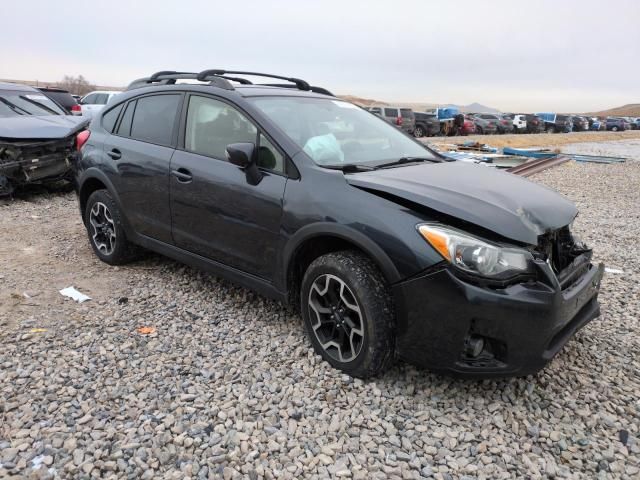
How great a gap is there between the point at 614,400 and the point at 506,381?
1.94ft

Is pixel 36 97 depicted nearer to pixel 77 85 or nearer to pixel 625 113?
pixel 77 85

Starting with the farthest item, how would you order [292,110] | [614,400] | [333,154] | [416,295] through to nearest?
[292,110], [333,154], [614,400], [416,295]

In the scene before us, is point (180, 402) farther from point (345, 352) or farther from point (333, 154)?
point (333, 154)

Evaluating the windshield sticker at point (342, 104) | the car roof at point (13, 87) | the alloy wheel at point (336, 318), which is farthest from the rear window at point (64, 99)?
the alloy wheel at point (336, 318)

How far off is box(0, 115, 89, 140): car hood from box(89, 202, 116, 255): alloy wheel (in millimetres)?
3320

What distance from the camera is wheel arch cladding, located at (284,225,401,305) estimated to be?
2.71 m

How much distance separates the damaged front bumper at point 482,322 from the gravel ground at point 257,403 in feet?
1.11

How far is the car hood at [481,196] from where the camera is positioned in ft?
8.69

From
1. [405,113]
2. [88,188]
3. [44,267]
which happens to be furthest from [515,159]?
[44,267]

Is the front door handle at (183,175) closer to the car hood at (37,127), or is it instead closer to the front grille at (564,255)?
the front grille at (564,255)

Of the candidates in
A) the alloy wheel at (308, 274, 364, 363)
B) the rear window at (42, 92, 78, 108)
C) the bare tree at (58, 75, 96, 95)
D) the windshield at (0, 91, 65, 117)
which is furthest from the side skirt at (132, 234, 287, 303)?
the bare tree at (58, 75, 96, 95)

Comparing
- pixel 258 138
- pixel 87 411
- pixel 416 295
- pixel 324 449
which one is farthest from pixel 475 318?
pixel 87 411

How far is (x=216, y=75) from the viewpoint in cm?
414

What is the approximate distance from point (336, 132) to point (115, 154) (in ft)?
6.96
